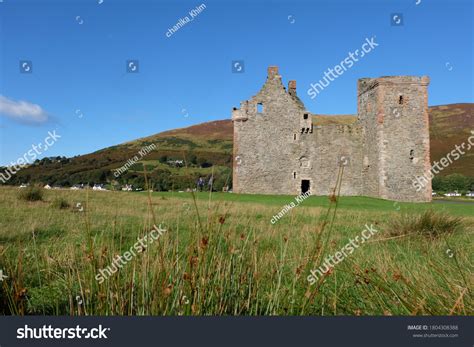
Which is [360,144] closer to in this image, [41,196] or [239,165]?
[239,165]

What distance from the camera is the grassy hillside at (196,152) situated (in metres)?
40.6

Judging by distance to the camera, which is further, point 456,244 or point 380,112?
point 380,112

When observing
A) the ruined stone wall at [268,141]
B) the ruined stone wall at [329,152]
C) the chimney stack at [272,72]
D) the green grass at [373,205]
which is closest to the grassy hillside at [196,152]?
the ruined stone wall at [268,141]

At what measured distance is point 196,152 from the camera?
261ft

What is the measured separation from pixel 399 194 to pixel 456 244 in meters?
24.9

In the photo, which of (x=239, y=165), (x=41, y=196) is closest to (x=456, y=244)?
(x=41, y=196)

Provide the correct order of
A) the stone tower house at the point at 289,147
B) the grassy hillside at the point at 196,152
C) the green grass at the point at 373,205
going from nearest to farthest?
the green grass at the point at 373,205, the stone tower house at the point at 289,147, the grassy hillside at the point at 196,152

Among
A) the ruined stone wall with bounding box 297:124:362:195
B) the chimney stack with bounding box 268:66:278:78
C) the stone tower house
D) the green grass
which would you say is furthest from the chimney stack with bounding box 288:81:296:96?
the green grass

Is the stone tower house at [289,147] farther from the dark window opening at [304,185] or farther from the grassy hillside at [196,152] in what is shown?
the grassy hillside at [196,152]

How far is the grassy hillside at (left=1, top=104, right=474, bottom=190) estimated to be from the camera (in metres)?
40.6

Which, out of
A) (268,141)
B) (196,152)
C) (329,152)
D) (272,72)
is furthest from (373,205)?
(196,152)

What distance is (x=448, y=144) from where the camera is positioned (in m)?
76.8

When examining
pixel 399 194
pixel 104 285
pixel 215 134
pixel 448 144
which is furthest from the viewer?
pixel 215 134

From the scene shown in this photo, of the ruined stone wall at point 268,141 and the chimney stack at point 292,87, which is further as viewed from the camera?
the chimney stack at point 292,87
